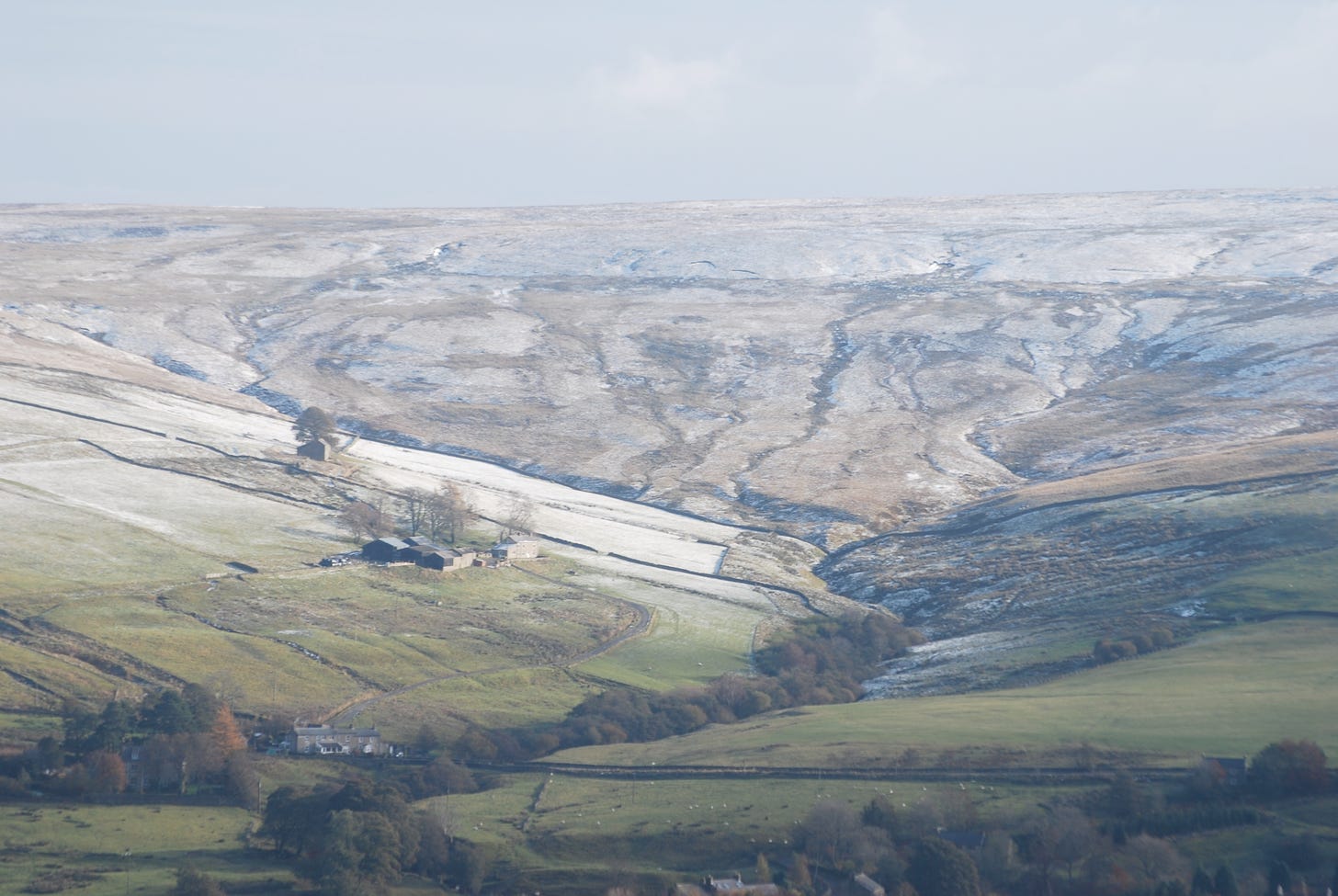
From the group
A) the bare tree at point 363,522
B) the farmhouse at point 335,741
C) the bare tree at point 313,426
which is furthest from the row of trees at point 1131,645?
the bare tree at point 313,426

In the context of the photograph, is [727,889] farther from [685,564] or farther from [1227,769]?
[685,564]

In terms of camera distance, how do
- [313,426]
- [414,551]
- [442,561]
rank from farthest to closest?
[313,426], [414,551], [442,561]

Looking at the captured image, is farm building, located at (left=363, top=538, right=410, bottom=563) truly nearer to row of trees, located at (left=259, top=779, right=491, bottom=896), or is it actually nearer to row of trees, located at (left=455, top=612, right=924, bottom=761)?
row of trees, located at (left=455, top=612, right=924, bottom=761)

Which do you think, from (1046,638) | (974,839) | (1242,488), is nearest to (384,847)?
(974,839)

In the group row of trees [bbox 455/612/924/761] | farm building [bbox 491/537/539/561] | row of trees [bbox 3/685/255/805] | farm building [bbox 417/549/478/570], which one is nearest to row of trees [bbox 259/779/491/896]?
row of trees [bbox 3/685/255/805]

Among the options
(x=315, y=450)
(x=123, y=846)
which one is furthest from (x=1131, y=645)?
(x=315, y=450)

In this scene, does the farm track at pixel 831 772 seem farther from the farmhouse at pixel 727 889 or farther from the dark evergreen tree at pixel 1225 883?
the farmhouse at pixel 727 889
